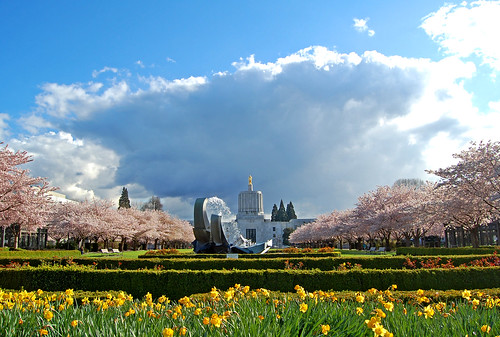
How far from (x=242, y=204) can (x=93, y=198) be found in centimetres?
5131

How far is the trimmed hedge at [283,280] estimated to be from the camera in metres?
9.80

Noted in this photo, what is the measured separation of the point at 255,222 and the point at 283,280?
274 ft

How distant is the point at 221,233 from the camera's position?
24.9 meters

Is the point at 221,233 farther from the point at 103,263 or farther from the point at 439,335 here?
the point at 439,335

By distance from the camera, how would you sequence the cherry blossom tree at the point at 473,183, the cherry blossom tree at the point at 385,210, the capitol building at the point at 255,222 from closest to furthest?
the cherry blossom tree at the point at 473,183 < the cherry blossom tree at the point at 385,210 < the capitol building at the point at 255,222

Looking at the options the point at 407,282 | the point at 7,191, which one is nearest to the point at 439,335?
the point at 407,282

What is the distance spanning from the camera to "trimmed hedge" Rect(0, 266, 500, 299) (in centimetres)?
980

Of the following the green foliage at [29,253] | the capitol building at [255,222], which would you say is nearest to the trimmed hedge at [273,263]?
the green foliage at [29,253]

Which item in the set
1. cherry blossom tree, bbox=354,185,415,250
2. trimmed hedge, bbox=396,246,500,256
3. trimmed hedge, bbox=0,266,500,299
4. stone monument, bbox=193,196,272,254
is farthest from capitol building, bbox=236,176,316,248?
trimmed hedge, bbox=0,266,500,299

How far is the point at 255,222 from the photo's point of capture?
92.8 metres

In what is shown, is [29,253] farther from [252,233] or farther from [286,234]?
[286,234]

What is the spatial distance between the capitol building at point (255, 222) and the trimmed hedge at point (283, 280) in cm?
8165

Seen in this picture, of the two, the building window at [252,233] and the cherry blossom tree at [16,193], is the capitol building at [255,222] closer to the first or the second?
the building window at [252,233]

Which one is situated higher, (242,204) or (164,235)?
(242,204)
